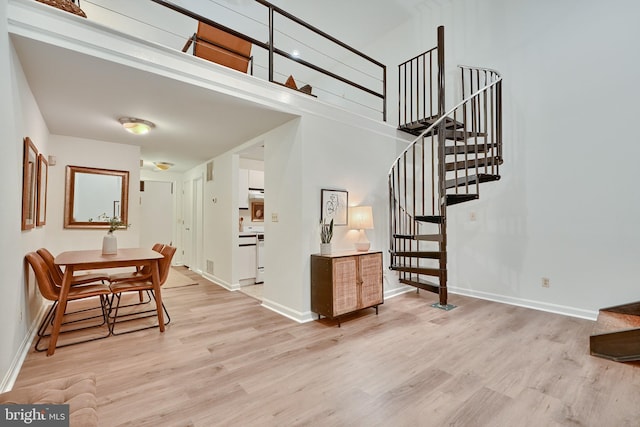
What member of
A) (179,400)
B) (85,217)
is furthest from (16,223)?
(85,217)

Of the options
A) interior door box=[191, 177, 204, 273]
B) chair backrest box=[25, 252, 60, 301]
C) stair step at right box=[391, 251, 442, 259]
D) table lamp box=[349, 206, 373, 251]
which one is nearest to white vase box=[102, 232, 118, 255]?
chair backrest box=[25, 252, 60, 301]

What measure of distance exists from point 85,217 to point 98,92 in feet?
8.04

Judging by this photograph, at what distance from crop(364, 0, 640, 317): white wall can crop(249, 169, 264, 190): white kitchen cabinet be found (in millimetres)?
3726

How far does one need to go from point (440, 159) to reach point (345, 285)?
Result: 78.1 inches

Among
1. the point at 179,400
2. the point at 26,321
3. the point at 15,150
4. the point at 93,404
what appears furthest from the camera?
the point at 26,321

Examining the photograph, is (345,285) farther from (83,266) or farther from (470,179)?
(83,266)

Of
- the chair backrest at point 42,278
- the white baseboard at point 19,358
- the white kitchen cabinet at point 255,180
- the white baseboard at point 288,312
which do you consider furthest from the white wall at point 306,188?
the white baseboard at point 19,358

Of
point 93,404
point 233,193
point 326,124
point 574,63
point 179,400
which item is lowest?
point 179,400

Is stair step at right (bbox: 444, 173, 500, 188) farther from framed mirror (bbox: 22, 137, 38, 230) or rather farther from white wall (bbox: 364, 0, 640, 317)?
framed mirror (bbox: 22, 137, 38, 230)

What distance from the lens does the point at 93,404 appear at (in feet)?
3.93

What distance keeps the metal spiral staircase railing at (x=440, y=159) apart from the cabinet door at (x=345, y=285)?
0.97 meters

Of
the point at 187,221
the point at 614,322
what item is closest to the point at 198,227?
the point at 187,221

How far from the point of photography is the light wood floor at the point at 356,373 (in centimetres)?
175

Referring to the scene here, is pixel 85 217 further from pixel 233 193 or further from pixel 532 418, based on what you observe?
pixel 532 418
